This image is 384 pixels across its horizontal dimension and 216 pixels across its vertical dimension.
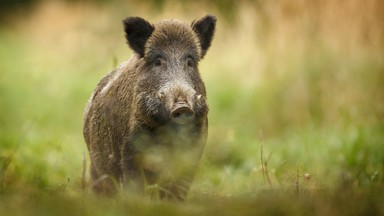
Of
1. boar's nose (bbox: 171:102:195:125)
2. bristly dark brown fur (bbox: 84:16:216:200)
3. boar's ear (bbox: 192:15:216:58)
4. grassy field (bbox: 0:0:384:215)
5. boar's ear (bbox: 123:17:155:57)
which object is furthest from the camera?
boar's ear (bbox: 192:15:216:58)

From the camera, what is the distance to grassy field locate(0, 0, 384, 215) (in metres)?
3.71

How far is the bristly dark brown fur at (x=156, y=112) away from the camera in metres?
5.47

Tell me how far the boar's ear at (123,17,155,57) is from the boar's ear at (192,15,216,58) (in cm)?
43

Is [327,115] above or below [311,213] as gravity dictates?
above

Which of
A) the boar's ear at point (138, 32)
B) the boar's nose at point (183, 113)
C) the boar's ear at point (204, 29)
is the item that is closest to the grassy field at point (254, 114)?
the boar's ear at point (138, 32)

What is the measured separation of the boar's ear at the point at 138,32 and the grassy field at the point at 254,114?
0.20 metres

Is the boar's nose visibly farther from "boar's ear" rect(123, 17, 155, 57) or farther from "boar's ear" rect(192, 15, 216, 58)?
"boar's ear" rect(192, 15, 216, 58)

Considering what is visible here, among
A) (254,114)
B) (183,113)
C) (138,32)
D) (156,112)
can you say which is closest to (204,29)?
(138,32)

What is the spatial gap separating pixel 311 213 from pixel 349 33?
266 inches

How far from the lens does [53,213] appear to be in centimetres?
346

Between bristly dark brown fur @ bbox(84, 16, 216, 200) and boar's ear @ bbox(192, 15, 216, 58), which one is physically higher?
boar's ear @ bbox(192, 15, 216, 58)

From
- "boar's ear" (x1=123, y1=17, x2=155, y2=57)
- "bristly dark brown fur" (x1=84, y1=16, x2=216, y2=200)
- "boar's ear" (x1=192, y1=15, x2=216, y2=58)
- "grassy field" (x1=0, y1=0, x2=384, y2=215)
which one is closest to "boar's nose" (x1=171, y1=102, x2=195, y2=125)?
"bristly dark brown fur" (x1=84, y1=16, x2=216, y2=200)

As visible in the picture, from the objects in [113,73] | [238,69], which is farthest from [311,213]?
[238,69]

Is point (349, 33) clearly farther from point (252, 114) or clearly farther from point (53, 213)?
point (53, 213)
